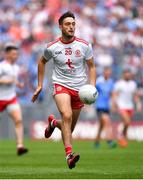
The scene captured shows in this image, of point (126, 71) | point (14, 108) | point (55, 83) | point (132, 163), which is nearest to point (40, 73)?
point (55, 83)

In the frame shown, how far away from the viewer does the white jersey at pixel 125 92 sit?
88.7ft

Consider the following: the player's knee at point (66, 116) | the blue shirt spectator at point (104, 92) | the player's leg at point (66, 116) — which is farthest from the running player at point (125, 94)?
the player's knee at point (66, 116)

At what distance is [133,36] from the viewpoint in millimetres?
31328

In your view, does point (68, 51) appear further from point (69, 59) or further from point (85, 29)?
point (85, 29)

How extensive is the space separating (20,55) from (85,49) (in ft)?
57.6

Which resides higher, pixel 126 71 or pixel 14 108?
pixel 14 108

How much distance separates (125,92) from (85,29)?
240 inches

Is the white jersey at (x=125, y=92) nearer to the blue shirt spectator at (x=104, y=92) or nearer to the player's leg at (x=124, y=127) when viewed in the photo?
the player's leg at (x=124, y=127)

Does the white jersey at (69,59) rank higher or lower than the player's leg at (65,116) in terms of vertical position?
higher

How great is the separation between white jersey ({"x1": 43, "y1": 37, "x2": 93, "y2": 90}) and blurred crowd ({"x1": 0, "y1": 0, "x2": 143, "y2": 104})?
1477 centimetres

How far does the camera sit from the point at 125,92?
27.1 metres

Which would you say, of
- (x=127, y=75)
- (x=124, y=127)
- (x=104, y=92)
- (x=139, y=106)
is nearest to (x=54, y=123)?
(x=104, y=92)

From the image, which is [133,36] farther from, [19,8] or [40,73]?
[40,73]

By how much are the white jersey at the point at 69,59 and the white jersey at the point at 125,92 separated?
1286 cm
